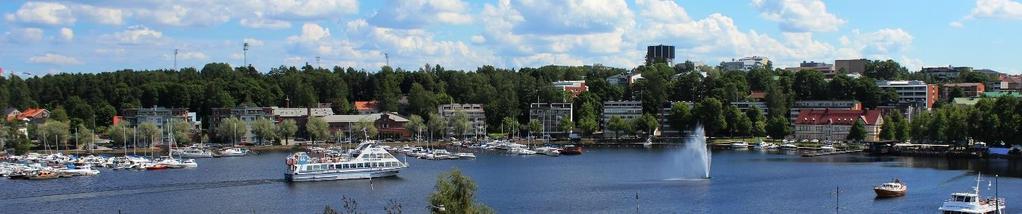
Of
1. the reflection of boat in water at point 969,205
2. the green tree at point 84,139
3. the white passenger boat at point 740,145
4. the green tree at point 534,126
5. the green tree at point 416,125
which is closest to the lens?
the reflection of boat in water at point 969,205

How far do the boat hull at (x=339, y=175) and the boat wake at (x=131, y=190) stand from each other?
1.02 meters

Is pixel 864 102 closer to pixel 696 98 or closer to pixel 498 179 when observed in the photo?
pixel 696 98

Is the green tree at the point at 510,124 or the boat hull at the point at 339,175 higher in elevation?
the green tree at the point at 510,124

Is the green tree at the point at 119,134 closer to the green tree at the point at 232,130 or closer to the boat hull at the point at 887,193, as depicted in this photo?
the green tree at the point at 232,130

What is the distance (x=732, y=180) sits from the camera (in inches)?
2181

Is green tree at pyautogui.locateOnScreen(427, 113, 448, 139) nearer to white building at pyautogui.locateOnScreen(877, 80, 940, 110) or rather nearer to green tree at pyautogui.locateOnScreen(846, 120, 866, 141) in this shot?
green tree at pyautogui.locateOnScreen(846, 120, 866, 141)

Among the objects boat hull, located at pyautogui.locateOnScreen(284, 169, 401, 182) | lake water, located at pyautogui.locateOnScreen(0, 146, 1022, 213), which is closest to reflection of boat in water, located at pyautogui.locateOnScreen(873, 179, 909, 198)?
lake water, located at pyautogui.locateOnScreen(0, 146, 1022, 213)

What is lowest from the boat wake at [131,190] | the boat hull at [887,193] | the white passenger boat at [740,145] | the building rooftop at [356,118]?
the boat wake at [131,190]

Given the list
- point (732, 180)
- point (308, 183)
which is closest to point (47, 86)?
point (308, 183)

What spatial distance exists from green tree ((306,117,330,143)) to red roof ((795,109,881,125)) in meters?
37.5

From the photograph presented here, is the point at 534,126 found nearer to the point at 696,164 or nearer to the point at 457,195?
the point at 696,164

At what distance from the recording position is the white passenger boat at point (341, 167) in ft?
185

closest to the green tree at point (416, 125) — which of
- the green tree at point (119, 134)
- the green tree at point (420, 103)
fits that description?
the green tree at point (420, 103)

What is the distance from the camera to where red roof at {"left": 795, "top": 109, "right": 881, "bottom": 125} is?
306 feet
